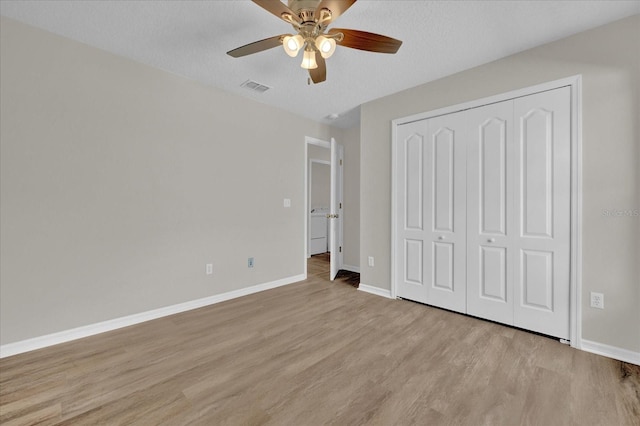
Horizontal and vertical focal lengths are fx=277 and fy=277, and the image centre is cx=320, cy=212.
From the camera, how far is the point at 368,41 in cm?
180

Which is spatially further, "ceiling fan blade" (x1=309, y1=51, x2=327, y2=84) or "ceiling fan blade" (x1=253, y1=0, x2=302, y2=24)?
"ceiling fan blade" (x1=309, y1=51, x2=327, y2=84)

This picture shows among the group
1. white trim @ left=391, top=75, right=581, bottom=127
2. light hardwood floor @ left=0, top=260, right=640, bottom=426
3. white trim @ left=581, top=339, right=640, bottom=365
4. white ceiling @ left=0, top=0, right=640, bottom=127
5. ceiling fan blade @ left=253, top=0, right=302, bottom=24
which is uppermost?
white ceiling @ left=0, top=0, right=640, bottom=127

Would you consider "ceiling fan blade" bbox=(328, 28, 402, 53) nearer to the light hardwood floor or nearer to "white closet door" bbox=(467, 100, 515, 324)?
"white closet door" bbox=(467, 100, 515, 324)

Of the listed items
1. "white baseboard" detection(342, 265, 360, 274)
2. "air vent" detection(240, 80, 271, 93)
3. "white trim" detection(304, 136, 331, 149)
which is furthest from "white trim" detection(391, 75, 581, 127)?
"white baseboard" detection(342, 265, 360, 274)

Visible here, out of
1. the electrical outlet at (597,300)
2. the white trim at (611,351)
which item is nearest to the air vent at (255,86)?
the electrical outlet at (597,300)

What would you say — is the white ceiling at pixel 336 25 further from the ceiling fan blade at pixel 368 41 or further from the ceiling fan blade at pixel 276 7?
the ceiling fan blade at pixel 276 7

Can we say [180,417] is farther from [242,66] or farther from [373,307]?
[242,66]

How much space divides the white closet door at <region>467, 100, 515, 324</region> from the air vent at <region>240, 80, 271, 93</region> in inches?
87.8

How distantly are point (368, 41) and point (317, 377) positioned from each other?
2201mm

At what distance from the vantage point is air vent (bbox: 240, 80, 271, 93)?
307 cm

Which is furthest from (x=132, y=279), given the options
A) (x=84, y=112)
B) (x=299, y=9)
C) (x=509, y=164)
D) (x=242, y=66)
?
(x=509, y=164)

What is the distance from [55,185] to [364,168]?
10.1 feet

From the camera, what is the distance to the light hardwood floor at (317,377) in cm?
146

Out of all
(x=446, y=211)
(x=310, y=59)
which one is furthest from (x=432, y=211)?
(x=310, y=59)
